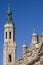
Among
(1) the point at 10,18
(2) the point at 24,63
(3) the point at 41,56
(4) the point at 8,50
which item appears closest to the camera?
(3) the point at 41,56

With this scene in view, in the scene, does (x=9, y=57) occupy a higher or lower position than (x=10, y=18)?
lower

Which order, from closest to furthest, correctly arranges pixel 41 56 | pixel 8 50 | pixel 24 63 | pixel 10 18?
pixel 41 56 < pixel 24 63 < pixel 8 50 < pixel 10 18

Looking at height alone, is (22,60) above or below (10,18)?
below

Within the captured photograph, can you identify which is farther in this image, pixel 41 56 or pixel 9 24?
pixel 9 24

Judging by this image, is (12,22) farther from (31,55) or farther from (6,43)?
(31,55)

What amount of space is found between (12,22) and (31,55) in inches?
3085

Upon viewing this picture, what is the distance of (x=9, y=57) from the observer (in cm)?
8538

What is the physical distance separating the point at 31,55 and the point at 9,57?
74.7 m

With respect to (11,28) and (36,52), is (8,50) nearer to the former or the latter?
(11,28)

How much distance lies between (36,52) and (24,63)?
→ 882 mm

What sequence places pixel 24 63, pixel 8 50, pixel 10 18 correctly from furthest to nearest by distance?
pixel 10 18
pixel 8 50
pixel 24 63

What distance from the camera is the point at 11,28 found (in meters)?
86.4

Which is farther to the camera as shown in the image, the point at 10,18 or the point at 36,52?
the point at 10,18

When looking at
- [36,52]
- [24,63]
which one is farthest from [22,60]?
[36,52]
